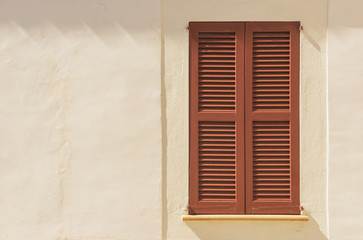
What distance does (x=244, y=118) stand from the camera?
4699 millimetres

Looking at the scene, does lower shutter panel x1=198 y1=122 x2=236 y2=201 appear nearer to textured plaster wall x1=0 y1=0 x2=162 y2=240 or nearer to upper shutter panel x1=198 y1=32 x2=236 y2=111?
upper shutter panel x1=198 y1=32 x2=236 y2=111

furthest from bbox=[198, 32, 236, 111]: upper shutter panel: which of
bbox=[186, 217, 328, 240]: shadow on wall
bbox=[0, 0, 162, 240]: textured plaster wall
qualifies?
bbox=[186, 217, 328, 240]: shadow on wall

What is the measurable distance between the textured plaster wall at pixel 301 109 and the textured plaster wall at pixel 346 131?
79 millimetres

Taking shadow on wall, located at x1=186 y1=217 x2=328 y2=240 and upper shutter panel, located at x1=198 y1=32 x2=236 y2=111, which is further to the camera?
upper shutter panel, located at x1=198 y1=32 x2=236 y2=111

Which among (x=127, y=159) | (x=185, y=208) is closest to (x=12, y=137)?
(x=127, y=159)

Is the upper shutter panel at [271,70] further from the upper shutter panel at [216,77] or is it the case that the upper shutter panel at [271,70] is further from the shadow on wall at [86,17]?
the shadow on wall at [86,17]

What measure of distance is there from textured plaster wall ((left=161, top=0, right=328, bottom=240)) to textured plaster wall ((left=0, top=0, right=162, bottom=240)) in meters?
0.13

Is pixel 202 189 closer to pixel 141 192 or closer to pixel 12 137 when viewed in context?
pixel 141 192

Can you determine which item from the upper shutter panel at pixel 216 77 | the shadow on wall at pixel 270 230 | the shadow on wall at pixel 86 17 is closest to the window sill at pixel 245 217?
the shadow on wall at pixel 270 230

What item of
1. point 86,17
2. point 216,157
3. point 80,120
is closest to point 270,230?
point 216,157

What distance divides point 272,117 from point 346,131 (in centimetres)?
71

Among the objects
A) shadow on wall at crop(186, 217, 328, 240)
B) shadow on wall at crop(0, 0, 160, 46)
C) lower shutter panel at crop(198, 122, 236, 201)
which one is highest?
shadow on wall at crop(0, 0, 160, 46)

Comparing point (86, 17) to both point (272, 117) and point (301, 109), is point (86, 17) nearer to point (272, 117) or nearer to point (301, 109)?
point (272, 117)

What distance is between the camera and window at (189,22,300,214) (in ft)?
15.4
